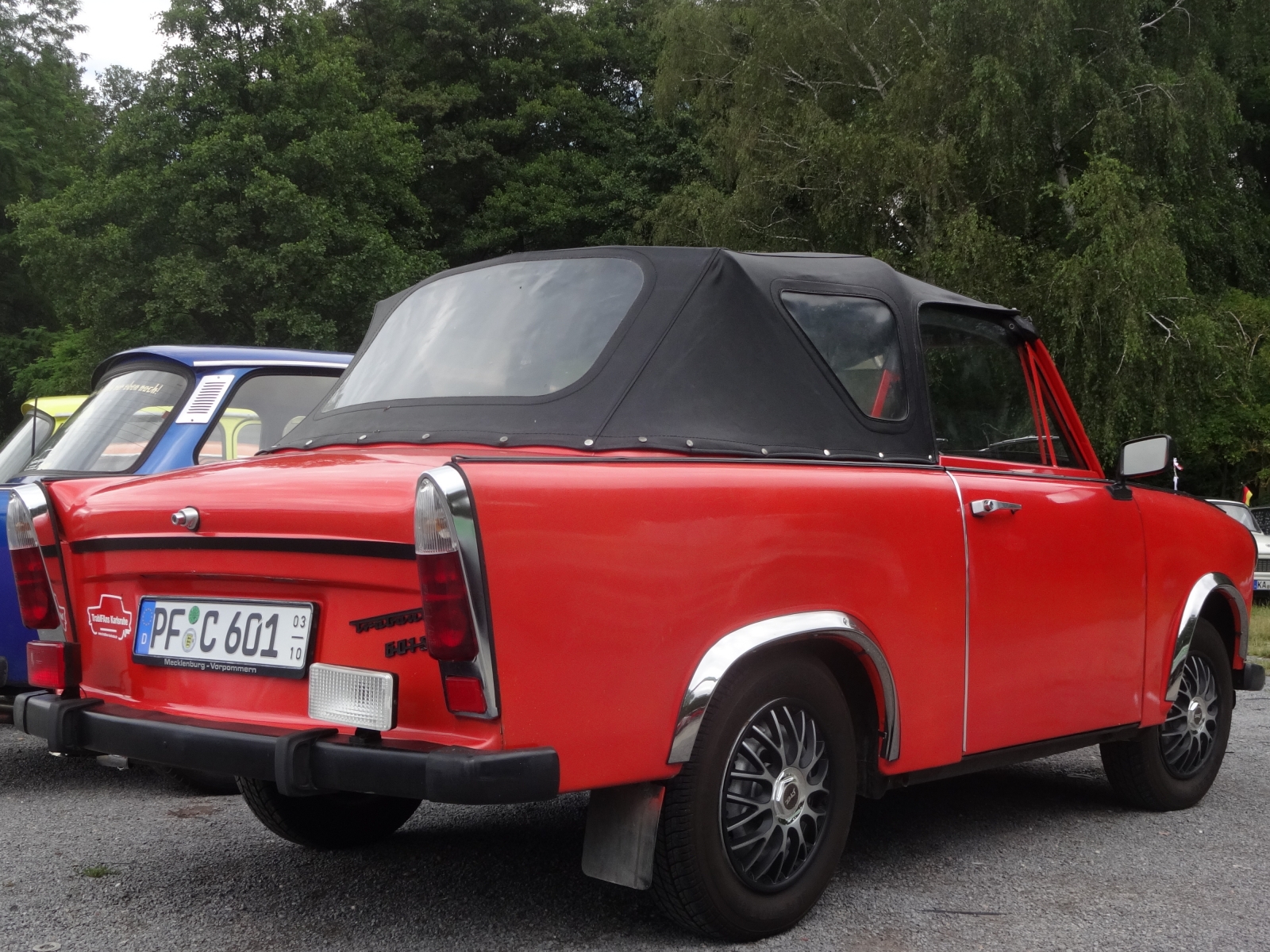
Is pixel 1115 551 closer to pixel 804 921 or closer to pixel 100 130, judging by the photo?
pixel 804 921

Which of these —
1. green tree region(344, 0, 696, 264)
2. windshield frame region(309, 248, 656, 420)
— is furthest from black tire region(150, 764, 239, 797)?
green tree region(344, 0, 696, 264)

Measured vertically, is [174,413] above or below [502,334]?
below

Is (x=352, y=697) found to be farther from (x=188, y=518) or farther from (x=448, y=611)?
(x=188, y=518)

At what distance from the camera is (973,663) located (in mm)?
4020

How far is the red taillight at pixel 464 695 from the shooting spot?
287 centimetres

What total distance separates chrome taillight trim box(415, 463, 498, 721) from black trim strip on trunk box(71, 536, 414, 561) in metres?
0.21

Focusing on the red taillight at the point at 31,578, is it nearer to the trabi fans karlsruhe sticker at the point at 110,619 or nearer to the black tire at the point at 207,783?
the trabi fans karlsruhe sticker at the point at 110,619

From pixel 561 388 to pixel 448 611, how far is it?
38.8 inches

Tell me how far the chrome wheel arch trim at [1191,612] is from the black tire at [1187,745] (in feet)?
0.45

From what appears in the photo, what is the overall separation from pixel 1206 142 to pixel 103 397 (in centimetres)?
2304

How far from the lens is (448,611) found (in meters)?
2.84

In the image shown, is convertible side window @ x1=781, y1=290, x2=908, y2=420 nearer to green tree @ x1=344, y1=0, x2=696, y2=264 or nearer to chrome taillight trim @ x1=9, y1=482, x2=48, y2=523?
chrome taillight trim @ x1=9, y1=482, x2=48, y2=523

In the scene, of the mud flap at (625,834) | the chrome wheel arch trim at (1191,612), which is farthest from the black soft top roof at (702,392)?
the chrome wheel arch trim at (1191,612)

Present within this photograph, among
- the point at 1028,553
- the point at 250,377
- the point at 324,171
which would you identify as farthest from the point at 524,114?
the point at 1028,553
